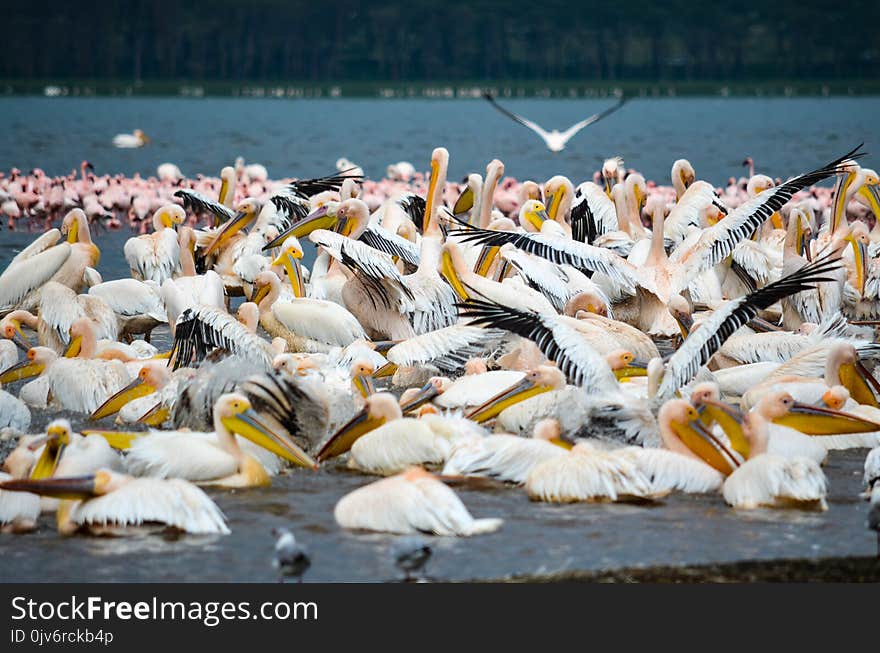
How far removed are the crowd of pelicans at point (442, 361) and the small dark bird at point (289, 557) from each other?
1.91 ft

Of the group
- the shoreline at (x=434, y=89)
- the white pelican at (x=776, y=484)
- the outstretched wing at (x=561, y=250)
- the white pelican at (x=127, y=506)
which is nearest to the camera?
the white pelican at (x=127, y=506)

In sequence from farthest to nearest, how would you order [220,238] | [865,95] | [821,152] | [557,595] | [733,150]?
[865,95], [733,150], [821,152], [220,238], [557,595]

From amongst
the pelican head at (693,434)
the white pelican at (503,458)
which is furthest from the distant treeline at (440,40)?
the white pelican at (503,458)

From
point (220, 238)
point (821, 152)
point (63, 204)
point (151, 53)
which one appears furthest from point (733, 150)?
point (151, 53)

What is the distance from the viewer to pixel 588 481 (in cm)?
526

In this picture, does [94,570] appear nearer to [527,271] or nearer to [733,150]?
[527,271]

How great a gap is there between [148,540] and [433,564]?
3.06 feet

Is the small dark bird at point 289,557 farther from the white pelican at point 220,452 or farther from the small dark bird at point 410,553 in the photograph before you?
the white pelican at point 220,452

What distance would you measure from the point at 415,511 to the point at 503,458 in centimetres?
64

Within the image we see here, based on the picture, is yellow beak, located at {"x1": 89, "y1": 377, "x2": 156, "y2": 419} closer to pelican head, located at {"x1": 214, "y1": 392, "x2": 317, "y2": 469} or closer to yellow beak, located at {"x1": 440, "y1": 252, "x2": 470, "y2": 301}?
pelican head, located at {"x1": 214, "y1": 392, "x2": 317, "y2": 469}

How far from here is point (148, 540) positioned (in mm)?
4859

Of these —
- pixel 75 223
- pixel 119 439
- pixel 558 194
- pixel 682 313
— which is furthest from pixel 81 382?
pixel 558 194

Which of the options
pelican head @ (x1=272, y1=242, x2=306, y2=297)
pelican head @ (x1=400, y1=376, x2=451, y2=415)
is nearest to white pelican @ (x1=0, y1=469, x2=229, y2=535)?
pelican head @ (x1=400, y1=376, x2=451, y2=415)

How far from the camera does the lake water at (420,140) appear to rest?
27.9 m
